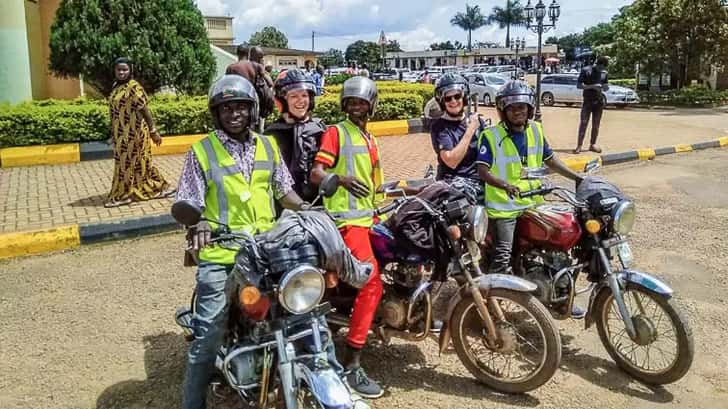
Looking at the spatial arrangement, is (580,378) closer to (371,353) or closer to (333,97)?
(371,353)

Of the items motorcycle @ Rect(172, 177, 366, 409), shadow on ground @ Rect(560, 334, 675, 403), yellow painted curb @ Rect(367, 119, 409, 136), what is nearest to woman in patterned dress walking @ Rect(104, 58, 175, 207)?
motorcycle @ Rect(172, 177, 366, 409)

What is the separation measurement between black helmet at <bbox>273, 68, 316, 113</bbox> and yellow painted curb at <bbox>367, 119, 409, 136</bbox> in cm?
962

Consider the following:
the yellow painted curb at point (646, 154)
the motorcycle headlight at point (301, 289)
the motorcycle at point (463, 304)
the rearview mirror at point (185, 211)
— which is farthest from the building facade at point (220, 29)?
the motorcycle headlight at point (301, 289)

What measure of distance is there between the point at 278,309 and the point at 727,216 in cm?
646

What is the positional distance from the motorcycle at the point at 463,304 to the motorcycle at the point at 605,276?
0.41 meters

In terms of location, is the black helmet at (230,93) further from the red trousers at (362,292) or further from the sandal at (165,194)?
the sandal at (165,194)

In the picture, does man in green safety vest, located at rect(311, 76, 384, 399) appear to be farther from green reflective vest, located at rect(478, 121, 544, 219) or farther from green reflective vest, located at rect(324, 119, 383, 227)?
green reflective vest, located at rect(478, 121, 544, 219)

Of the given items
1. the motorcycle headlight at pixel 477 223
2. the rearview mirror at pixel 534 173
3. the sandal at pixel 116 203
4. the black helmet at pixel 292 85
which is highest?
the black helmet at pixel 292 85

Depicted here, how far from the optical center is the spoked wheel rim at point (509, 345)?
131 inches

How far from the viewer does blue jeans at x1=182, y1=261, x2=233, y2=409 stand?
2.79 metres

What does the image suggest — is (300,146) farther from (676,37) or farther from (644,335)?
(676,37)

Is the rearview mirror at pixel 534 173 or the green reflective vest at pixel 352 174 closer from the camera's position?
the green reflective vest at pixel 352 174

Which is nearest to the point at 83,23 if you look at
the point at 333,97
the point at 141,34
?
the point at 141,34

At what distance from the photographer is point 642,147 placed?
12250mm
